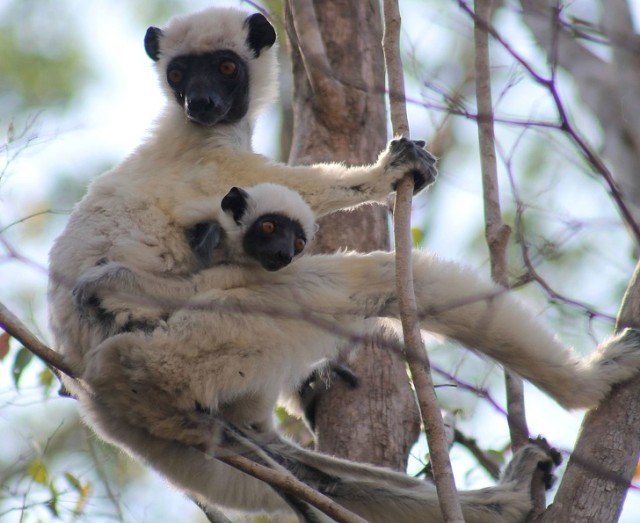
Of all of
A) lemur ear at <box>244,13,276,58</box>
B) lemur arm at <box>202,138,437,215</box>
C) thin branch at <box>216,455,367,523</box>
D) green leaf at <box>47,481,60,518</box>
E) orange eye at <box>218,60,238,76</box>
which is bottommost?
green leaf at <box>47,481,60,518</box>

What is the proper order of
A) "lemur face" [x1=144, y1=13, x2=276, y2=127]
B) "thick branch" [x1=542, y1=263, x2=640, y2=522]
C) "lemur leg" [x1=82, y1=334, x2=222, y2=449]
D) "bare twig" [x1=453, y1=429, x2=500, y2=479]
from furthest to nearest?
"bare twig" [x1=453, y1=429, x2=500, y2=479] → "lemur face" [x1=144, y1=13, x2=276, y2=127] → "lemur leg" [x1=82, y1=334, x2=222, y2=449] → "thick branch" [x1=542, y1=263, x2=640, y2=522]

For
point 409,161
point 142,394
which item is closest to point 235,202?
point 409,161

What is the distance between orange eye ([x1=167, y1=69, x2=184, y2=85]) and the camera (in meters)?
6.16

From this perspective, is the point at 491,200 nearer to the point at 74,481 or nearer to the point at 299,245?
the point at 299,245

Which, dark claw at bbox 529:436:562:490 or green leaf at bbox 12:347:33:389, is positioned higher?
dark claw at bbox 529:436:562:490

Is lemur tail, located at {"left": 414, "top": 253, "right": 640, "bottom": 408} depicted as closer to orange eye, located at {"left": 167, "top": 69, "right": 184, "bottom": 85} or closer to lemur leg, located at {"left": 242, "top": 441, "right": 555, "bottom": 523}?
lemur leg, located at {"left": 242, "top": 441, "right": 555, "bottom": 523}

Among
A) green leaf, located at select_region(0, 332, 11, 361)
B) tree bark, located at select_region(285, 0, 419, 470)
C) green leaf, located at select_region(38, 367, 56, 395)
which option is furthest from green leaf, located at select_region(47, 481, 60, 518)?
tree bark, located at select_region(285, 0, 419, 470)

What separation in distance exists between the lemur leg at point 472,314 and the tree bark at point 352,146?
3.23 ft

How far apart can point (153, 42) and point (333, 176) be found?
1.89 metres

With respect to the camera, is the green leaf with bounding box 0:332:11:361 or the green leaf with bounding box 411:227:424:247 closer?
the green leaf with bounding box 0:332:11:361

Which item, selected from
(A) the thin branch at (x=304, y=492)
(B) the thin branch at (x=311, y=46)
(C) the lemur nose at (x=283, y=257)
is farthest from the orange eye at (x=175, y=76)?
(A) the thin branch at (x=304, y=492)

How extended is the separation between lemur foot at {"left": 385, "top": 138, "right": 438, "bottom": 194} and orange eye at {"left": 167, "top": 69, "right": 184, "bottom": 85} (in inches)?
67.6

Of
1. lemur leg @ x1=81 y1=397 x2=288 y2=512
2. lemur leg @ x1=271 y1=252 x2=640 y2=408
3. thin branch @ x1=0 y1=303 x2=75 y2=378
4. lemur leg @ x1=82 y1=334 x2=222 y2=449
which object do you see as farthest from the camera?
lemur leg @ x1=81 y1=397 x2=288 y2=512

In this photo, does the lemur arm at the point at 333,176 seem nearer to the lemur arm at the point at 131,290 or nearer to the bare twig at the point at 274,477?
the lemur arm at the point at 131,290
